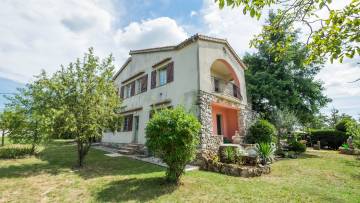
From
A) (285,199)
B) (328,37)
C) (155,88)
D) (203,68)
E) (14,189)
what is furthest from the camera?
(155,88)

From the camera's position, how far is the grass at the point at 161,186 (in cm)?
564

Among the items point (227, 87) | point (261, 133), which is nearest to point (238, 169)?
point (261, 133)

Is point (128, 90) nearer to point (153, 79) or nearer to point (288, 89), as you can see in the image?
point (153, 79)

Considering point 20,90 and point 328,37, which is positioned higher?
point 20,90

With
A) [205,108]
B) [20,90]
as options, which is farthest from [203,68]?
[20,90]

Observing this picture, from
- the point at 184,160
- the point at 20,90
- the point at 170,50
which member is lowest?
the point at 184,160

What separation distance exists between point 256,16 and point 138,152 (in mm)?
12891

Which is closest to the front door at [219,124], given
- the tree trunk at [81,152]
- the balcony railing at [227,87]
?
the balcony railing at [227,87]

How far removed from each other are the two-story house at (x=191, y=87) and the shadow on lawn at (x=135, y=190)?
13.1ft

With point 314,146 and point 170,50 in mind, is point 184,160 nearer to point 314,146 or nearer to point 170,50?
point 170,50

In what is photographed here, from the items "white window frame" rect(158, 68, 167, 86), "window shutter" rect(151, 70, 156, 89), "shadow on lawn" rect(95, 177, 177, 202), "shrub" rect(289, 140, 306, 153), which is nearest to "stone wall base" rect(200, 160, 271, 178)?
"shadow on lawn" rect(95, 177, 177, 202)

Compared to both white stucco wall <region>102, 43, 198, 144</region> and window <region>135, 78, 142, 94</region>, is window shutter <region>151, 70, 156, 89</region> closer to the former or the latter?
white stucco wall <region>102, 43, 198, 144</region>

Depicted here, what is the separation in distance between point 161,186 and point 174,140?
5.44 feet

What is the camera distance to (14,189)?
634cm
